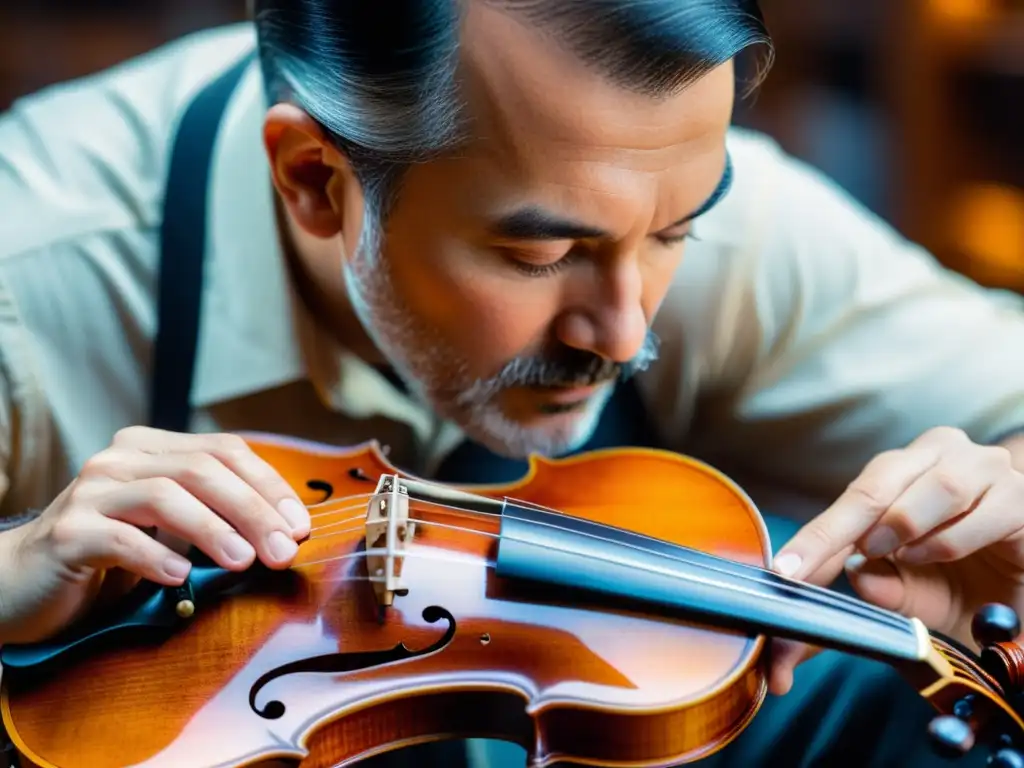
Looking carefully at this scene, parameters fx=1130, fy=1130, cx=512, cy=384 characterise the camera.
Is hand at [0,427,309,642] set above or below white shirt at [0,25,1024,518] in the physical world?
above

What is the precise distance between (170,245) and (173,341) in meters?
0.07

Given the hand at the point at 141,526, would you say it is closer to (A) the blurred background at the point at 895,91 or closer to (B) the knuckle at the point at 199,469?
(B) the knuckle at the point at 199,469

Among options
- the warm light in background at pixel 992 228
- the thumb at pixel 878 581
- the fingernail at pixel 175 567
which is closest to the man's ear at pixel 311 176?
the fingernail at pixel 175 567

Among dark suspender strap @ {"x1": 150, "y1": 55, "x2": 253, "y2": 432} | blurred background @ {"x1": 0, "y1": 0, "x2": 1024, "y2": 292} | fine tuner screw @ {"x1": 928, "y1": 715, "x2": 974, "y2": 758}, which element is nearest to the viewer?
fine tuner screw @ {"x1": 928, "y1": 715, "x2": 974, "y2": 758}

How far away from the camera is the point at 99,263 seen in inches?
29.1

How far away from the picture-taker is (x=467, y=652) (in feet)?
1.65

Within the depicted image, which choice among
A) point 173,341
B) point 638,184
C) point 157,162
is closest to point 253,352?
point 173,341

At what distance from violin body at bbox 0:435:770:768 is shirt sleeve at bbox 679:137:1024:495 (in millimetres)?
269

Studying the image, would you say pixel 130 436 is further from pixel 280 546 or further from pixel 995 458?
pixel 995 458

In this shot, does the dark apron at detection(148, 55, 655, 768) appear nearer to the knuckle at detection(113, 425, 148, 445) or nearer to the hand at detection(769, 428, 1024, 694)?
the knuckle at detection(113, 425, 148, 445)

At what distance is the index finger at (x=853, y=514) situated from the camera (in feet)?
1.72

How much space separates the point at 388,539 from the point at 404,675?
6 centimetres

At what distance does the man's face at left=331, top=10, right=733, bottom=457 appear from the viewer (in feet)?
1.69

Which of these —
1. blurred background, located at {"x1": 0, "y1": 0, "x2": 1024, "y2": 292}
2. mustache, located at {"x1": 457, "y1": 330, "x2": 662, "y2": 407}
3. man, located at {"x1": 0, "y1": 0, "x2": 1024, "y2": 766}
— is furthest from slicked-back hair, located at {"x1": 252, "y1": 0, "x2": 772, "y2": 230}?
blurred background, located at {"x1": 0, "y1": 0, "x2": 1024, "y2": 292}
